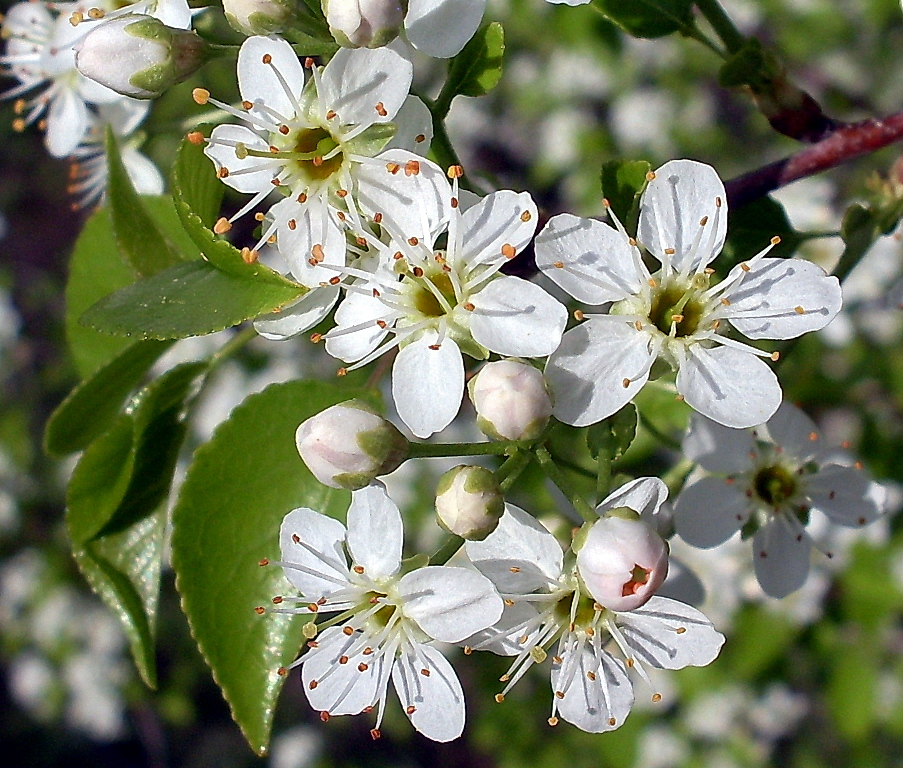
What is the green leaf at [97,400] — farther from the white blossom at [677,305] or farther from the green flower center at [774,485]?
the green flower center at [774,485]

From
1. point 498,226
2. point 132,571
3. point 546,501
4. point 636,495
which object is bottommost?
point 546,501

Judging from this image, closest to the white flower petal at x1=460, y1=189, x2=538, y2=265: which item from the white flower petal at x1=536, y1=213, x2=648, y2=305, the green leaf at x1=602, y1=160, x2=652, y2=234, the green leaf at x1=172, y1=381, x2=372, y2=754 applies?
the white flower petal at x1=536, y1=213, x2=648, y2=305

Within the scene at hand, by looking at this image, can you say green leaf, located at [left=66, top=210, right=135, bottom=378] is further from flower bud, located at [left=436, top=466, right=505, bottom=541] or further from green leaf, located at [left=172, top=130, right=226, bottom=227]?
flower bud, located at [left=436, top=466, right=505, bottom=541]

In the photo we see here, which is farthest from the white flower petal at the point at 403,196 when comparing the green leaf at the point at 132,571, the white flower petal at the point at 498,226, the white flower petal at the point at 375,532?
the green leaf at the point at 132,571

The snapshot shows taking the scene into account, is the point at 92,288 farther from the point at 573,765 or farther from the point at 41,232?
the point at 41,232

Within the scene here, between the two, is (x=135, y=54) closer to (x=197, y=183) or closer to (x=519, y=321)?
(x=197, y=183)

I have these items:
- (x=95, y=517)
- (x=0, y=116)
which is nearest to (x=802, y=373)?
(x=95, y=517)

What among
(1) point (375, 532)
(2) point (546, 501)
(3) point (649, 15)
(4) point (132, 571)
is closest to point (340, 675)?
(1) point (375, 532)
